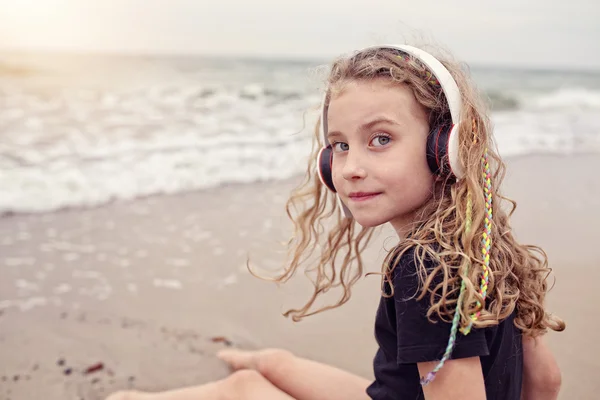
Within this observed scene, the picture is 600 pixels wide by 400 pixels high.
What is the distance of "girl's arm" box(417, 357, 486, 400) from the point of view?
3.44 ft

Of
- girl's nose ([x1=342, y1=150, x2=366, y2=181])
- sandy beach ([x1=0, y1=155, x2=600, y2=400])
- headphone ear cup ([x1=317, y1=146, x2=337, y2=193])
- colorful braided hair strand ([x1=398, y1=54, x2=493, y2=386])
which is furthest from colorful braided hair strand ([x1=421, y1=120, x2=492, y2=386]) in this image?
sandy beach ([x1=0, y1=155, x2=600, y2=400])

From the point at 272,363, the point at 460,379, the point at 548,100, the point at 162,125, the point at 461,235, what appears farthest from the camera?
the point at 548,100

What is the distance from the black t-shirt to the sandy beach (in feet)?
1.79

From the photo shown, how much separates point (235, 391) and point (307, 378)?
22 cm

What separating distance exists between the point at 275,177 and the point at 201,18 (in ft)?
13.2

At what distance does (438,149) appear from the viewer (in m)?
1.16

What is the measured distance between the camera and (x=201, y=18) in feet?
25.0

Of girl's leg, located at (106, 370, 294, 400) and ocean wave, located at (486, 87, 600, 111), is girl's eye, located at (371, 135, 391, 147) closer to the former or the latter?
girl's leg, located at (106, 370, 294, 400)

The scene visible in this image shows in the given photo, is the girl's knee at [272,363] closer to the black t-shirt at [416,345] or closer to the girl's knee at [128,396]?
the girl's knee at [128,396]

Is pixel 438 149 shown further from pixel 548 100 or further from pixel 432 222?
pixel 548 100

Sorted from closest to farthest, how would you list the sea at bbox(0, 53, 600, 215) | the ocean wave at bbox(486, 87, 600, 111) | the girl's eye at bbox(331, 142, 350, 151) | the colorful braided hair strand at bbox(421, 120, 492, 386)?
the colorful braided hair strand at bbox(421, 120, 492, 386) < the girl's eye at bbox(331, 142, 350, 151) < the sea at bbox(0, 53, 600, 215) < the ocean wave at bbox(486, 87, 600, 111)

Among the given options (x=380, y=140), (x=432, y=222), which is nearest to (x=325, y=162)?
(x=380, y=140)

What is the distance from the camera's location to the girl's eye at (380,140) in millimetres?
1192

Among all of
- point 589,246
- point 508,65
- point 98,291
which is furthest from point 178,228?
point 508,65
